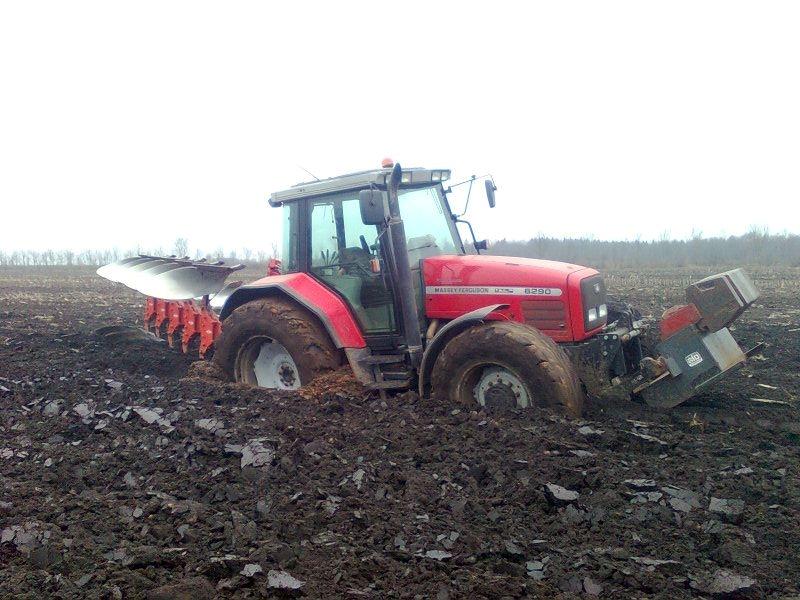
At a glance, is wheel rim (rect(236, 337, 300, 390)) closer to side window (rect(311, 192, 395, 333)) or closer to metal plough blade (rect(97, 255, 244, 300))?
side window (rect(311, 192, 395, 333))

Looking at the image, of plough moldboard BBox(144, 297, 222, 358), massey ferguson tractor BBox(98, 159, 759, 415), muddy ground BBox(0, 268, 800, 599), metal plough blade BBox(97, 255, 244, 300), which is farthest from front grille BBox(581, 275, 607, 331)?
metal plough blade BBox(97, 255, 244, 300)

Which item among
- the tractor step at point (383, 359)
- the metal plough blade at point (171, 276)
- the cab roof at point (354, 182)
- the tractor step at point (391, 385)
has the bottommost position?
the tractor step at point (391, 385)

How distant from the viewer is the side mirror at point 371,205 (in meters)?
6.43

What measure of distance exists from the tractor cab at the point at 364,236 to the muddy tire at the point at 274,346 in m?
0.42

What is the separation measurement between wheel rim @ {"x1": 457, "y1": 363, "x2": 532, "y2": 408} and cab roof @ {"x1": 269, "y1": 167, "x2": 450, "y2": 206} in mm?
1902

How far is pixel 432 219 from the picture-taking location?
746 centimetres

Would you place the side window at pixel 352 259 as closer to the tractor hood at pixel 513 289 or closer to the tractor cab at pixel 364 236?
the tractor cab at pixel 364 236

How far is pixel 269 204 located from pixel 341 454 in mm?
3442

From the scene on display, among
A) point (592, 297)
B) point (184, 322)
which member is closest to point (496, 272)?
point (592, 297)

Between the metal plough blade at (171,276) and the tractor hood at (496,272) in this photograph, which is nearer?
the tractor hood at (496,272)

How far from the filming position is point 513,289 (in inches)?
269

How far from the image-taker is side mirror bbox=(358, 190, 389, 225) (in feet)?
21.1

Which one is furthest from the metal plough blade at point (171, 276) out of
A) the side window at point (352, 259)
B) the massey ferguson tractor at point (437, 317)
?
the side window at point (352, 259)

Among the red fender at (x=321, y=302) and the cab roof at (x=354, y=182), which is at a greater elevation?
the cab roof at (x=354, y=182)
